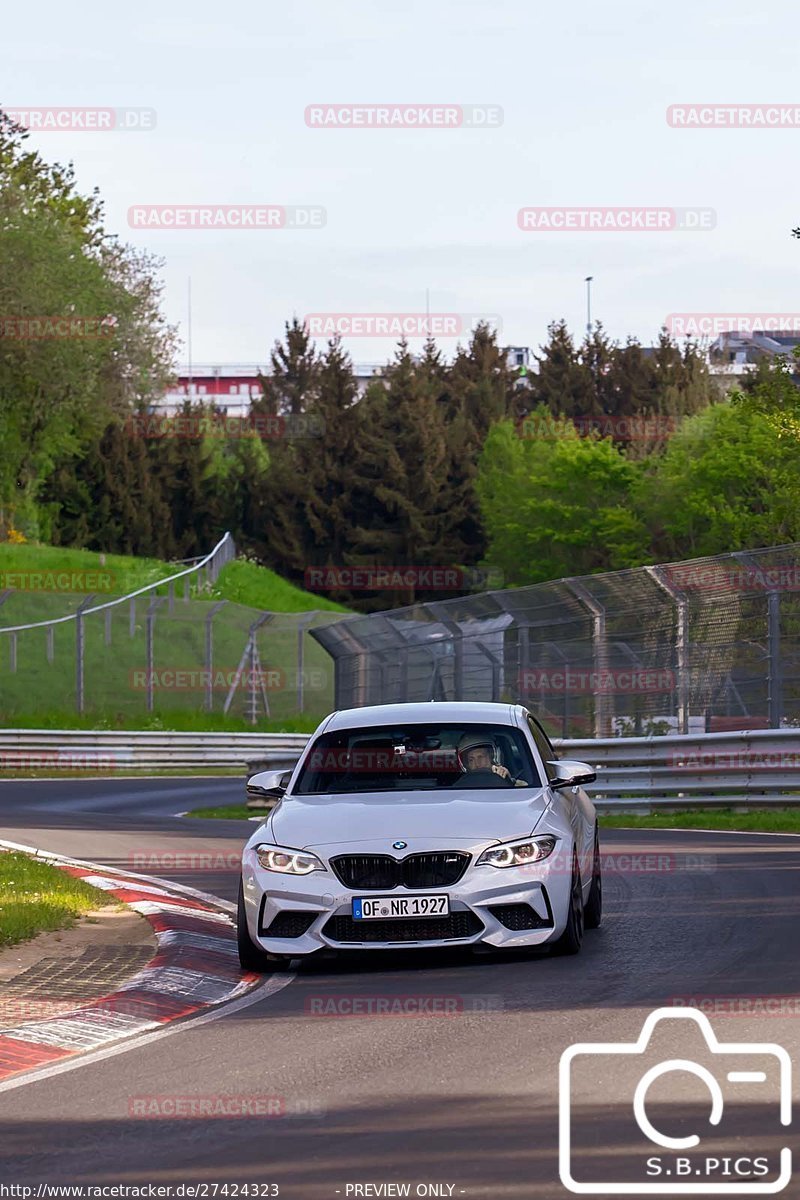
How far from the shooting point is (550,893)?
9.83 m

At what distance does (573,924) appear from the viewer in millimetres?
10102

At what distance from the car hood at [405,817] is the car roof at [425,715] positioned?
777 millimetres

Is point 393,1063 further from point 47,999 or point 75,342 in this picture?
point 75,342

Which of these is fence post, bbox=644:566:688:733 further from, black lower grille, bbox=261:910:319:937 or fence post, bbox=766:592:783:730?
black lower grille, bbox=261:910:319:937

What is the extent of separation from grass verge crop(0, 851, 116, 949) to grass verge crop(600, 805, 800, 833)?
745 cm

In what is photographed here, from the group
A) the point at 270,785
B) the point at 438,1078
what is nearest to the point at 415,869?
the point at 270,785

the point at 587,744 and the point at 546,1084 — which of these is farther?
the point at 587,744

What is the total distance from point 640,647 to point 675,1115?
56.5 feet

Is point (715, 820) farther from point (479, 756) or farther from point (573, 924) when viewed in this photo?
point (573, 924)

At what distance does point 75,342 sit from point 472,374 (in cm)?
5885

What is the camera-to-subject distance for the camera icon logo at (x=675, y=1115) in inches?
215

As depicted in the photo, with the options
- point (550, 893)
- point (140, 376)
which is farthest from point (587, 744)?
point (140, 376)

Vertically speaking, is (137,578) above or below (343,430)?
below

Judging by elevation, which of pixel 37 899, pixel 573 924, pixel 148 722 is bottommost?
pixel 148 722
